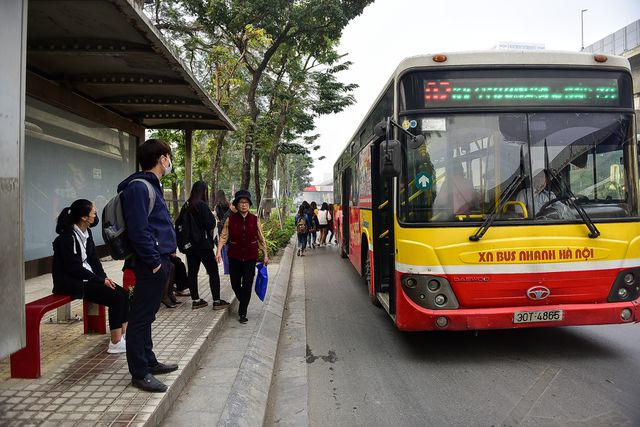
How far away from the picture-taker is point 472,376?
Answer: 4414mm

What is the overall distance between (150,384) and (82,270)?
139 cm

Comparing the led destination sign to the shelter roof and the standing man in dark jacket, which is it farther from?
the shelter roof

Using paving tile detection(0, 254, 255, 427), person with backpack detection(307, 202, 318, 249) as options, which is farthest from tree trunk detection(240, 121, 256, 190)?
paving tile detection(0, 254, 255, 427)

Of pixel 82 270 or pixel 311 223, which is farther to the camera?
pixel 311 223

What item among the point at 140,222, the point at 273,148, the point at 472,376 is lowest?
the point at 472,376

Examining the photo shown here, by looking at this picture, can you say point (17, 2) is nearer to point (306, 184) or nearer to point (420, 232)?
point (420, 232)

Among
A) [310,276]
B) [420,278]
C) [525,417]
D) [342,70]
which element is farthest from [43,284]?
[342,70]

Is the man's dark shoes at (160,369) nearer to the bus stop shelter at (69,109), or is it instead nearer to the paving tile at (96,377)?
the paving tile at (96,377)

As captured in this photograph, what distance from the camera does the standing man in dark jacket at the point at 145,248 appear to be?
3.28 metres

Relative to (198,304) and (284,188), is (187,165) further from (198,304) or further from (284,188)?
(284,188)

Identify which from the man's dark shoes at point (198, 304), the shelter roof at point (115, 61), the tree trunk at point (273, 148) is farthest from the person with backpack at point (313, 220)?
the man's dark shoes at point (198, 304)

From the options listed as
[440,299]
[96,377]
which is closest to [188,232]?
[96,377]

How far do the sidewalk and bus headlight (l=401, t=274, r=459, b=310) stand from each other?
165cm

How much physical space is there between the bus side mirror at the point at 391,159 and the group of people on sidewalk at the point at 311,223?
9.95 metres
